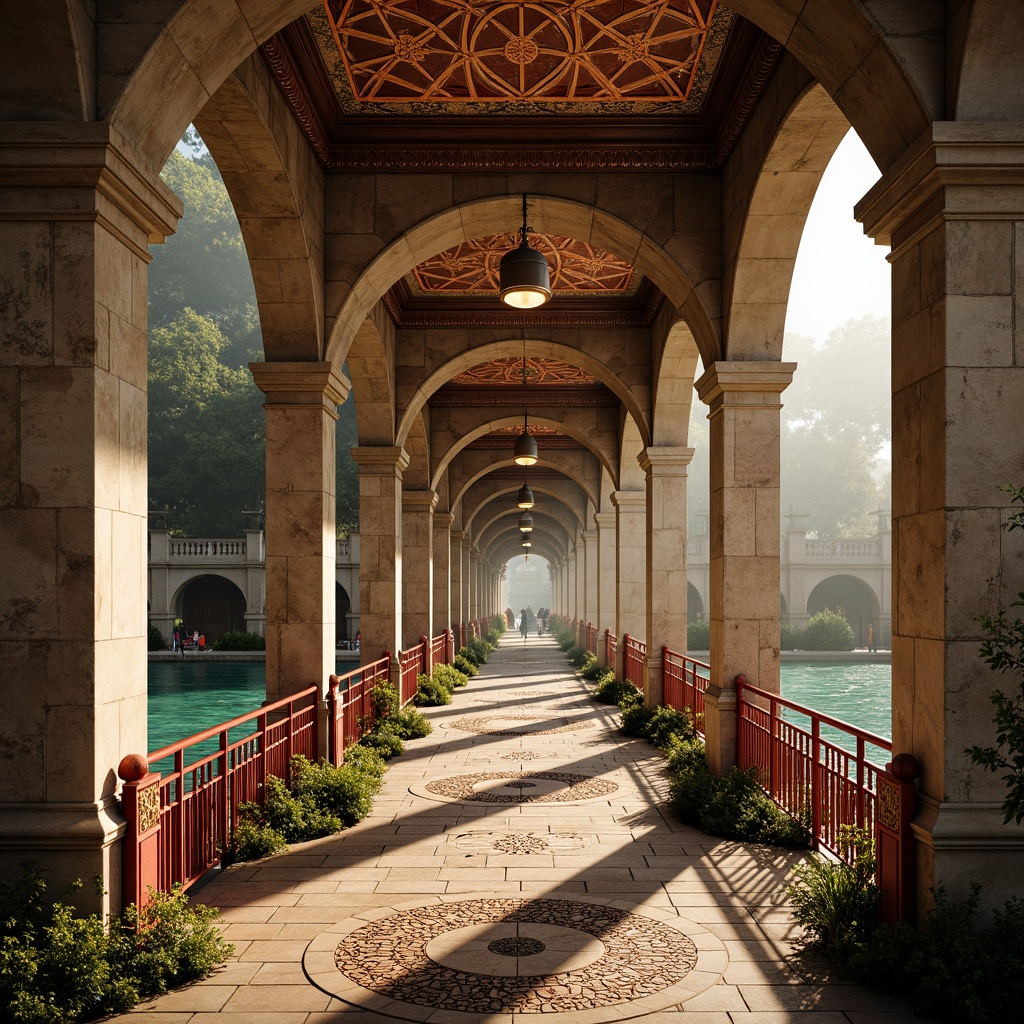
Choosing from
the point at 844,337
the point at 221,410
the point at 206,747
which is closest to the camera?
the point at 206,747

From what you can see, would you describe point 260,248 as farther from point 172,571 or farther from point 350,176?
point 172,571

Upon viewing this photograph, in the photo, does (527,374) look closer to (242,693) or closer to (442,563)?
(442,563)

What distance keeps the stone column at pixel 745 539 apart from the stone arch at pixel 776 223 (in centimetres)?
36

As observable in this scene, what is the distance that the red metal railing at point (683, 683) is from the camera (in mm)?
11275

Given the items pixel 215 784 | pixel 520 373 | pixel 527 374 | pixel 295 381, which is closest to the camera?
pixel 215 784

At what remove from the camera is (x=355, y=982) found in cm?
472

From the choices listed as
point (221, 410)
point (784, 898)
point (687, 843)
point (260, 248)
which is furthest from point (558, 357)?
point (221, 410)

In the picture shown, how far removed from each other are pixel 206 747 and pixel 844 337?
88.5 meters

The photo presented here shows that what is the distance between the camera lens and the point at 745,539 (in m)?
9.02

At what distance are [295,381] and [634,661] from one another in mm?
9613

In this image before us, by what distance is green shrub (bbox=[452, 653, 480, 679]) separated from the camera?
74.4 ft

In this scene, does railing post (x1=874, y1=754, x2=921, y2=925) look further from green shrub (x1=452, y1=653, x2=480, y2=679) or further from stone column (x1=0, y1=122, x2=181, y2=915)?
green shrub (x1=452, y1=653, x2=480, y2=679)

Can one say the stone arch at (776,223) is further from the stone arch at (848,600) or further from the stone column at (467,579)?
the stone arch at (848,600)

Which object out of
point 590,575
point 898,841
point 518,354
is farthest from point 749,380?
point 590,575
